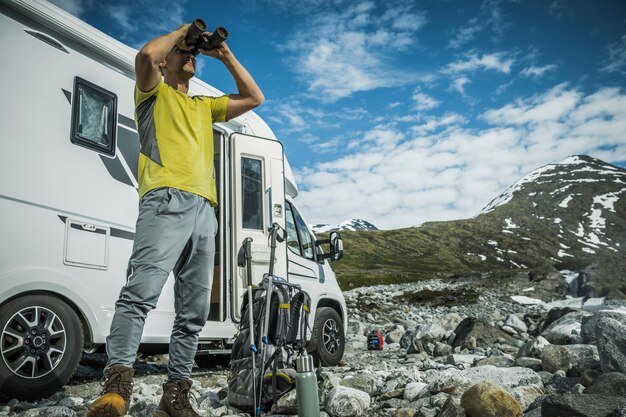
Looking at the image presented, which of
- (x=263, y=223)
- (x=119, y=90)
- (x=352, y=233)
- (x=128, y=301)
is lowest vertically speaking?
(x=128, y=301)

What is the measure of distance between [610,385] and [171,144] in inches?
134

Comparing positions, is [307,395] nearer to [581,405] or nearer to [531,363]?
[581,405]

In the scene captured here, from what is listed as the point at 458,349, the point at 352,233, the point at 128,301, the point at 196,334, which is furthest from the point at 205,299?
the point at 352,233

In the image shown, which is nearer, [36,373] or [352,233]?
[36,373]

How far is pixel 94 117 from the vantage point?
5.26 meters

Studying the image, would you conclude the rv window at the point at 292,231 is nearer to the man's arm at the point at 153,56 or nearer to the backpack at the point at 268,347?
the backpack at the point at 268,347

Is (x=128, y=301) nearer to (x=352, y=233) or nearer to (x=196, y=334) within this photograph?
(x=196, y=334)

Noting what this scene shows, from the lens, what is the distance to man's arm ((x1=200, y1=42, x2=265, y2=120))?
3.78 m

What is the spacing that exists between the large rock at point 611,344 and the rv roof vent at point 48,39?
5.66m

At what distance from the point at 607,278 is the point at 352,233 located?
9520 centimetres

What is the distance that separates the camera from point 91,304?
4.78m

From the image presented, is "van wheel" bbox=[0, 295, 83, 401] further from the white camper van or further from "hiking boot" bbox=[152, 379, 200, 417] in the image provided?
"hiking boot" bbox=[152, 379, 200, 417]

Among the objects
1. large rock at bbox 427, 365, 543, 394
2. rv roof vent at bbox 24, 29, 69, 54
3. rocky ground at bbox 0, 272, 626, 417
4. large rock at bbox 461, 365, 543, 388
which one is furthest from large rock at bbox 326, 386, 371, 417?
rv roof vent at bbox 24, 29, 69, 54

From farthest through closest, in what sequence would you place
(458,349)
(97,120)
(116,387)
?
(458,349)
(97,120)
(116,387)
